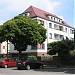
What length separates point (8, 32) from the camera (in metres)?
45.5

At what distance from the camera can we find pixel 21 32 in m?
45.0

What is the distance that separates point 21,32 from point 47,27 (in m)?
22.5

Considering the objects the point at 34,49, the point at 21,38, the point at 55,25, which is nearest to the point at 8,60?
the point at 21,38

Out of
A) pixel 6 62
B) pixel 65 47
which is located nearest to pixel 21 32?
pixel 65 47

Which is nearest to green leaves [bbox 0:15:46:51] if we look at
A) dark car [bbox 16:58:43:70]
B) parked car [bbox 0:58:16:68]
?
parked car [bbox 0:58:16:68]

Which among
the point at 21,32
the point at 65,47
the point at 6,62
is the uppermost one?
the point at 21,32

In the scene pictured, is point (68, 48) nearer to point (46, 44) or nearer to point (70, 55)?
point (70, 55)

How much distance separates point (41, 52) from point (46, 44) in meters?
3.81

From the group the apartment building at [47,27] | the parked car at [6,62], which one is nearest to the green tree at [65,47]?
the parked car at [6,62]

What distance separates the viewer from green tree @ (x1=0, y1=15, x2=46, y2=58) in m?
45.1

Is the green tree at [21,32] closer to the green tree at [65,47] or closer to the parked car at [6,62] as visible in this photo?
the green tree at [65,47]

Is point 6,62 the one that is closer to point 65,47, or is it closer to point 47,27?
point 65,47

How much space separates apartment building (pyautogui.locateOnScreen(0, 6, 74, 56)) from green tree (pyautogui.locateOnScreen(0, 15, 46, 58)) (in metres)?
14.6

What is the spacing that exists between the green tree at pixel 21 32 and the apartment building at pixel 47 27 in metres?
14.6
